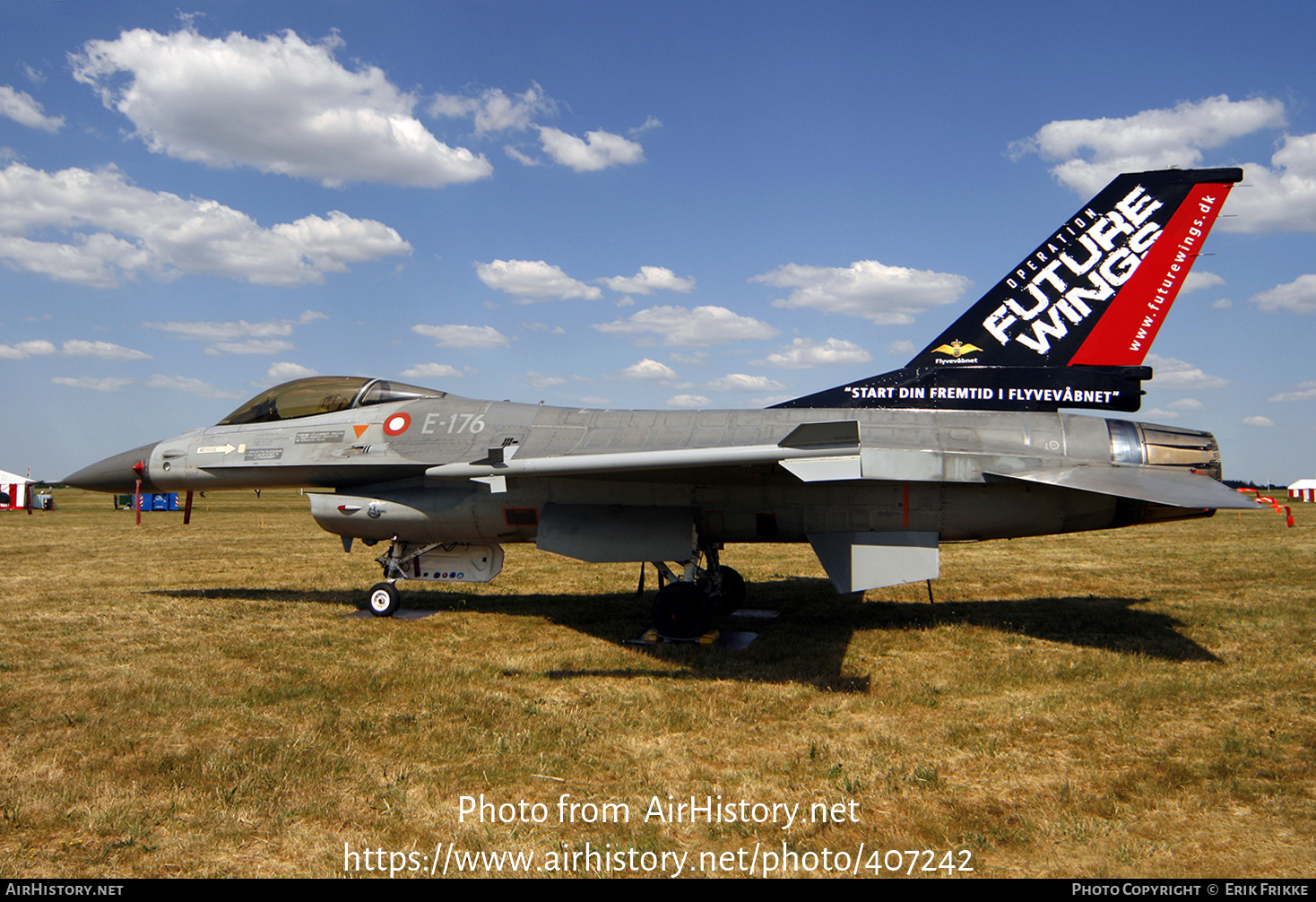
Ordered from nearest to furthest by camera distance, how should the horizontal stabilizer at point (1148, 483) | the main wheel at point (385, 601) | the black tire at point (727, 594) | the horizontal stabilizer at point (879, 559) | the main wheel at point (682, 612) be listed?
the horizontal stabilizer at point (1148, 483) → the horizontal stabilizer at point (879, 559) → the main wheel at point (682, 612) → the main wheel at point (385, 601) → the black tire at point (727, 594)

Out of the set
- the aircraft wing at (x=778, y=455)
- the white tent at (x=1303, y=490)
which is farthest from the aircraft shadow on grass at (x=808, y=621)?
the white tent at (x=1303, y=490)

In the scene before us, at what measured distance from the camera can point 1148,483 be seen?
297 inches

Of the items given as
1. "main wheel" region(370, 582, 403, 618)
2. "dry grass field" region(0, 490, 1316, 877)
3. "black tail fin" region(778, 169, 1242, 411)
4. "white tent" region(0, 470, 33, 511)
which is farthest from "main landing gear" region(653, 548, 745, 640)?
"white tent" region(0, 470, 33, 511)

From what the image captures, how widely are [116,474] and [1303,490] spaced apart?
7338 centimetres

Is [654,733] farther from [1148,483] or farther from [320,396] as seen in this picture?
[320,396]

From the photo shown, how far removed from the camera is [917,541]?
848cm

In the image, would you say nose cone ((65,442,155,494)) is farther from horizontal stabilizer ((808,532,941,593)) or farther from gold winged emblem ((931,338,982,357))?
gold winged emblem ((931,338,982,357))

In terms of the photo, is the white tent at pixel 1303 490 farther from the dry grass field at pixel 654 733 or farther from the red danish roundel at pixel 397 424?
the red danish roundel at pixel 397 424

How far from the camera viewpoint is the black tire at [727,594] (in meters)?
10.5

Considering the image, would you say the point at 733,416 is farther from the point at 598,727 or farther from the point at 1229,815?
the point at 1229,815

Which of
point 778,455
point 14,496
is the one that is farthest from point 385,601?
point 14,496

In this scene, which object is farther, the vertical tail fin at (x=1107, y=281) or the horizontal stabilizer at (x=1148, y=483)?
the vertical tail fin at (x=1107, y=281)

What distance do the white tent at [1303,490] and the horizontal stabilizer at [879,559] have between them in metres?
65.7
